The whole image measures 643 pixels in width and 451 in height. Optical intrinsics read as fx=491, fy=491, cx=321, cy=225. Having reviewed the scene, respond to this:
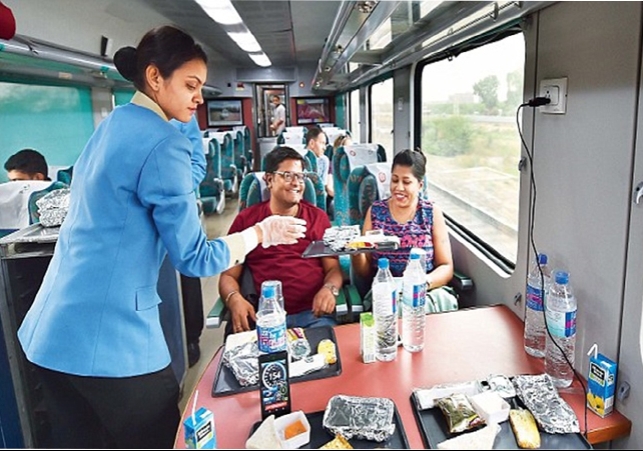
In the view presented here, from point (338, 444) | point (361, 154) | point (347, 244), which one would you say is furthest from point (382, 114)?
point (338, 444)

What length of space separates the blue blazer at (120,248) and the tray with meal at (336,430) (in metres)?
0.49

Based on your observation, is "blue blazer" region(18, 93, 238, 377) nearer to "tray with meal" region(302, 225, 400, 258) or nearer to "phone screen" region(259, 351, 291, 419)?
"phone screen" region(259, 351, 291, 419)

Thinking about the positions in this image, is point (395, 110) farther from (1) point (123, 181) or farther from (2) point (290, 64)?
(2) point (290, 64)

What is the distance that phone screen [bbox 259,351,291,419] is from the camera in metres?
1.20

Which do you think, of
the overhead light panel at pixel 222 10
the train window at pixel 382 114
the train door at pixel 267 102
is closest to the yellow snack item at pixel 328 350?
the overhead light panel at pixel 222 10

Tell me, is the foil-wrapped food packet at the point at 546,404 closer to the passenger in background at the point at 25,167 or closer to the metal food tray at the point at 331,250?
the metal food tray at the point at 331,250

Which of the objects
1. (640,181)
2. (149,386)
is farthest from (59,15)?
(640,181)

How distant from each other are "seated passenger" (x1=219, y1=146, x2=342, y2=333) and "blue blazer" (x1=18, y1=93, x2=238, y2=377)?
83cm

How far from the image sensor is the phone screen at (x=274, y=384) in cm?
120

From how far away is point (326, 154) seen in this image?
6.08 metres

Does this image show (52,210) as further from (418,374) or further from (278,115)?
(278,115)

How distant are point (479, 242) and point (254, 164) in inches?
405

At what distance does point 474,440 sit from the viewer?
113 cm

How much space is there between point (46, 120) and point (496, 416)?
158 inches
